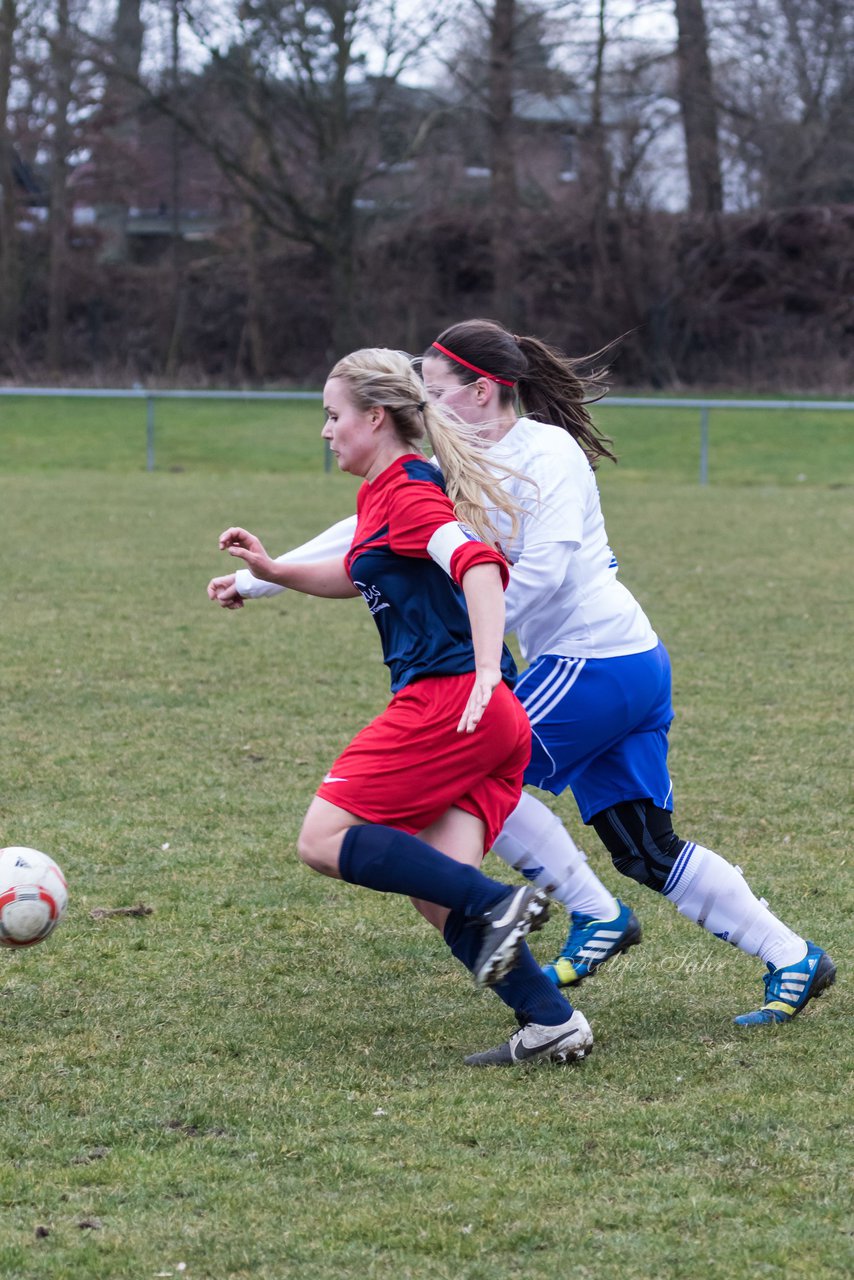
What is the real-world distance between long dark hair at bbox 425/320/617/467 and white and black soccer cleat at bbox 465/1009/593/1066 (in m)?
1.41

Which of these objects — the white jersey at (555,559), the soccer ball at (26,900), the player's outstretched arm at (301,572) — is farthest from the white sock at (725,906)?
the soccer ball at (26,900)

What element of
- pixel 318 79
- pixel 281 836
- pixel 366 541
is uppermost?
pixel 318 79

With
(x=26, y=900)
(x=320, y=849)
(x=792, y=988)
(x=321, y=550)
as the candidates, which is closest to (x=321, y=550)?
(x=321, y=550)

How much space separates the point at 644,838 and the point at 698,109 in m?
30.7

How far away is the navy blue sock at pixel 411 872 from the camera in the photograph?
127 inches

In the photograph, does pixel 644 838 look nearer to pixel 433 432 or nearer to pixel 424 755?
pixel 424 755

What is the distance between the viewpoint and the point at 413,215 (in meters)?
34.1

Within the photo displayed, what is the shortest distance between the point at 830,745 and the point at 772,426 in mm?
19451

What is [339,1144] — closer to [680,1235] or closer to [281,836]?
[680,1235]

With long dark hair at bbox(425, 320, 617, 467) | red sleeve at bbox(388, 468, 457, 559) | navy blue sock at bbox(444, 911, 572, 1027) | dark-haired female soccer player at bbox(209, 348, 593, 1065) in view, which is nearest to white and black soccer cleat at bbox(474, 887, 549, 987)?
dark-haired female soccer player at bbox(209, 348, 593, 1065)

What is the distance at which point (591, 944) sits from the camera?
390 centimetres

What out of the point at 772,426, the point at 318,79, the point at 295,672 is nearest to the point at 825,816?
the point at 295,672

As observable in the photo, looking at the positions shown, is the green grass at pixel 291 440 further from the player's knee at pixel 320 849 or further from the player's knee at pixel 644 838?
the player's knee at pixel 320 849

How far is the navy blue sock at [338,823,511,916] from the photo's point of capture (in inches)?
127
